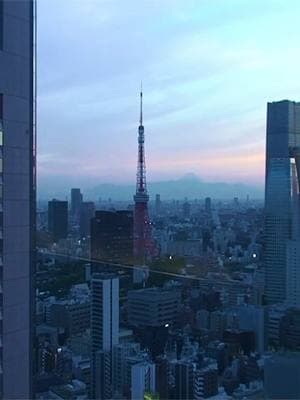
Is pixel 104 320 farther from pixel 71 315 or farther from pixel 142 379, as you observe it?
pixel 142 379

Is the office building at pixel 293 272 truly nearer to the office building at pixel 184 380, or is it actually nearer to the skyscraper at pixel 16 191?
the office building at pixel 184 380

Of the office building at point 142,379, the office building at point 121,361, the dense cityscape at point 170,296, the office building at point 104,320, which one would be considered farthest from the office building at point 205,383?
the office building at point 104,320

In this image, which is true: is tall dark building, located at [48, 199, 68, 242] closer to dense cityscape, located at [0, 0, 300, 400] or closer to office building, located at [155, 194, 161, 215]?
dense cityscape, located at [0, 0, 300, 400]

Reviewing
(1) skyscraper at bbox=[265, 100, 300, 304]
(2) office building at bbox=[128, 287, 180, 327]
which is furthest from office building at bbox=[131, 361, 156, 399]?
(1) skyscraper at bbox=[265, 100, 300, 304]

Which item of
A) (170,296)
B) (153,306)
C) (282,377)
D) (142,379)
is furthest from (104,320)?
(282,377)

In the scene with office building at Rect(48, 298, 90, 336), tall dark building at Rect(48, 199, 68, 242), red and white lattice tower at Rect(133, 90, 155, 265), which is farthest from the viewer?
red and white lattice tower at Rect(133, 90, 155, 265)

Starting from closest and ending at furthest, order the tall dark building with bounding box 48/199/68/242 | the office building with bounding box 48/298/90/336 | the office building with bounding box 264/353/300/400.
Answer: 1. the office building with bounding box 264/353/300/400
2. the tall dark building with bounding box 48/199/68/242
3. the office building with bounding box 48/298/90/336

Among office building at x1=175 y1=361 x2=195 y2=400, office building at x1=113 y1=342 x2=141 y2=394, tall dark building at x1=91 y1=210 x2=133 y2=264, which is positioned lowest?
office building at x1=175 y1=361 x2=195 y2=400
